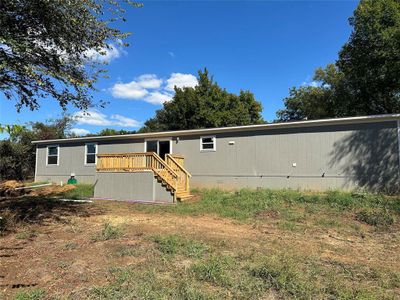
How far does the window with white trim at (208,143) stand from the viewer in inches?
579

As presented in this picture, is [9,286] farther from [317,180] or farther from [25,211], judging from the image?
[317,180]

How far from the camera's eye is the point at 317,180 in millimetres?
12328

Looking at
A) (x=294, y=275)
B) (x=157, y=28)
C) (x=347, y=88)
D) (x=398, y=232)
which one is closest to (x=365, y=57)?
(x=347, y=88)

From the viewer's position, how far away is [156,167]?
12.3 meters

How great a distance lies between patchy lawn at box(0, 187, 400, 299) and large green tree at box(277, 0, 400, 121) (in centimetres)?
1105

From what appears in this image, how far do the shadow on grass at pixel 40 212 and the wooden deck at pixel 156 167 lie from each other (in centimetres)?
216

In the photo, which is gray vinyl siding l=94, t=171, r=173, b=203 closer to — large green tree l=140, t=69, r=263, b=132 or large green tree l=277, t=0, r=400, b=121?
large green tree l=277, t=0, r=400, b=121

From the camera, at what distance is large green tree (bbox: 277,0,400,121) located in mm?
17219

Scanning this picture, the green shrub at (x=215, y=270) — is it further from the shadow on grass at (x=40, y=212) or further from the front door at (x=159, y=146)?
the front door at (x=159, y=146)

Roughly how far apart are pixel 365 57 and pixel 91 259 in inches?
763

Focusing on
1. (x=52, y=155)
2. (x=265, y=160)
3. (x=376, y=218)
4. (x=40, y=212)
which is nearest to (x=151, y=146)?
(x=265, y=160)

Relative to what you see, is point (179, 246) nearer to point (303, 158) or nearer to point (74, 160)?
point (303, 158)

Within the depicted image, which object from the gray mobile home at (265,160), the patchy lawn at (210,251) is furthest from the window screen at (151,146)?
the patchy lawn at (210,251)

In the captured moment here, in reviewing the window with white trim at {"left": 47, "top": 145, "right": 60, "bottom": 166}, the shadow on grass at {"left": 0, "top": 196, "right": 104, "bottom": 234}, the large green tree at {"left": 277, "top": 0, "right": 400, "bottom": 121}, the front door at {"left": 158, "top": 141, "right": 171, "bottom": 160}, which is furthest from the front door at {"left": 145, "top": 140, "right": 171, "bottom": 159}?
the large green tree at {"left": 277, "top": 0, "right": 400, "bottom": 121}
